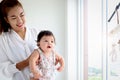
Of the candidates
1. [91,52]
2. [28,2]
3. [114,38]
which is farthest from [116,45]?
[28,2]

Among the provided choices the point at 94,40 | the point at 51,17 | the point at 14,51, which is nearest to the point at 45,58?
the point at 14,51

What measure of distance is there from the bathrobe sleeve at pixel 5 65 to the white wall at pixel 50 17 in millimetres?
1469

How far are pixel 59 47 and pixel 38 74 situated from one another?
156cm

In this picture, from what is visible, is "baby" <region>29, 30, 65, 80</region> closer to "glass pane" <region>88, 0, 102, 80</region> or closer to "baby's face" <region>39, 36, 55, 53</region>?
"baby's face" <region>39, 36, 55, 53</region>

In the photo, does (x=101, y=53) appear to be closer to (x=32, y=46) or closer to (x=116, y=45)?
(x=116, y=45)

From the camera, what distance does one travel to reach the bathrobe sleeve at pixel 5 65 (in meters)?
1.37

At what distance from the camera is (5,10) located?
1.39 metres

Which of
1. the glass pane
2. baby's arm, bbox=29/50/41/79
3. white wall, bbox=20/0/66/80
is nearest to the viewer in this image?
baby's arm, bbox=29/50/41/79

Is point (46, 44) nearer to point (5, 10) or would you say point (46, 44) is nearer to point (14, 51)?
point (14, 51)

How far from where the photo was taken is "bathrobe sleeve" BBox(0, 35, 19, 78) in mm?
1368

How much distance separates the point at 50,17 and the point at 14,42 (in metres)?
1.53

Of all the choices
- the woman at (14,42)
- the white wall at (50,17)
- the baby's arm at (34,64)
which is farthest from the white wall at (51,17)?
the baby's arm at (34,64)

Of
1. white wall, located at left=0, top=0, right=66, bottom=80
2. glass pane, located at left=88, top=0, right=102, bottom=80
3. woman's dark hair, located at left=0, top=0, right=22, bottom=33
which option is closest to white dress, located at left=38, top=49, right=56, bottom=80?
woman's dark hair, located at left=0, top=0, right=22, bottom=33

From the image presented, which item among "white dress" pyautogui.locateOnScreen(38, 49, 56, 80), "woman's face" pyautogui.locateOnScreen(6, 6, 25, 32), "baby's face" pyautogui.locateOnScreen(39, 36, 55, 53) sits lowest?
"white dress" pyautogui.locateOnScreen(38, 49, 56, 80)
